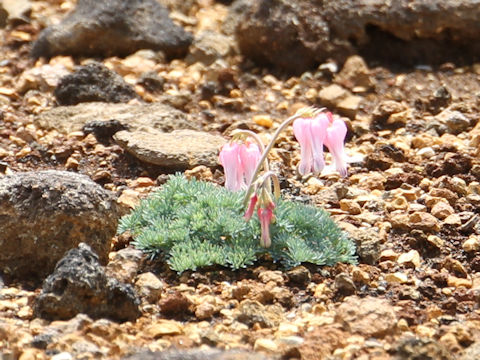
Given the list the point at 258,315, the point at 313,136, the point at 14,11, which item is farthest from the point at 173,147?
the point at 14,11

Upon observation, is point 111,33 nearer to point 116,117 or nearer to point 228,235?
point 116,117

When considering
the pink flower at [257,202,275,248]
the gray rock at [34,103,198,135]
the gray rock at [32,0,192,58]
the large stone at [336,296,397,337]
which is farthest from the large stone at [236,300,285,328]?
the gray rock at [32,0,192,58]

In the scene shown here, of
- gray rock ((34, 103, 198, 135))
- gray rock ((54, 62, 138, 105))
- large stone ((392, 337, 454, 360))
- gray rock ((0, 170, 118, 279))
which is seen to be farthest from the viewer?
gray rock ((54, 62, 138, 105))

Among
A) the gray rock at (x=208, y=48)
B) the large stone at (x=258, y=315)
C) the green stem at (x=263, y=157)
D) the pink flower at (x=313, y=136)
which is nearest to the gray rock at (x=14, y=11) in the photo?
the gray rock at (x=208, y=48)

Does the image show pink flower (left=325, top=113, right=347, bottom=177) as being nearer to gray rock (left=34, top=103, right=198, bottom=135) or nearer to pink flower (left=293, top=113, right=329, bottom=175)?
pink flower (left=293, top=113, right=329, bottom=175)

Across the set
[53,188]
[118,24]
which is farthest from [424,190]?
[118,24]

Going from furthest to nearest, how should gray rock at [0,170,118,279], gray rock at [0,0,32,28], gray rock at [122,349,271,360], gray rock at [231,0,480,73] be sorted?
gray rock at [0,0,32,28] < gray rock at [231,0,480,73] < gray rock at [0,170,118,279] < gray rock at [122,349,271,360]
